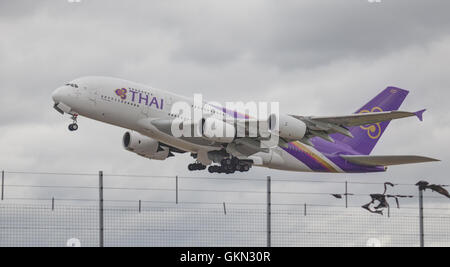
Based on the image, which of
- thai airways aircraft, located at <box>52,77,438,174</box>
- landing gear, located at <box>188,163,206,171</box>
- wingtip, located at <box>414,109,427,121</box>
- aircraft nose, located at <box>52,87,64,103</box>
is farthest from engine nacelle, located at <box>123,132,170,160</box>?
wingtip, located at <box>414,109,427,121</box>

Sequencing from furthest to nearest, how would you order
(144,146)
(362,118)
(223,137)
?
1. (144,146)
2. (223,137)
3. (362,118)

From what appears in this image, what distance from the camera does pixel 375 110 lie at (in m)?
51.0

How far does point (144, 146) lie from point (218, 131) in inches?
278

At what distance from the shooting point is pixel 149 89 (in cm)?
4159

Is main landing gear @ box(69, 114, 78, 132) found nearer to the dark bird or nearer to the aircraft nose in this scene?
the aircraft nose

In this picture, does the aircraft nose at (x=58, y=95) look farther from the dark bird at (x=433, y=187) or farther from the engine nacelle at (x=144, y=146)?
the dark bird at (x=433, y=187)

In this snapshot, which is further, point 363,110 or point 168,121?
point 363,110

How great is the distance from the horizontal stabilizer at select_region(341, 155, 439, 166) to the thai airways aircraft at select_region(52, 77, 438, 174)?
2.2 inches

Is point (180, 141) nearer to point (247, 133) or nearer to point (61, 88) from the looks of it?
point (247, 133)

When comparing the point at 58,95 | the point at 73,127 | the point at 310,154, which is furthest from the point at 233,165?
the point at 58,95

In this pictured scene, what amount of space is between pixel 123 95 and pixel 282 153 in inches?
425

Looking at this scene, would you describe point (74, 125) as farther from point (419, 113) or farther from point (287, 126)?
point (419, 113)

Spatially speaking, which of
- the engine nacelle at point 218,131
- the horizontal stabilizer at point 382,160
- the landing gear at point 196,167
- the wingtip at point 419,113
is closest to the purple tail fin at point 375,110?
the horizontal stabilizer at point 382,160
